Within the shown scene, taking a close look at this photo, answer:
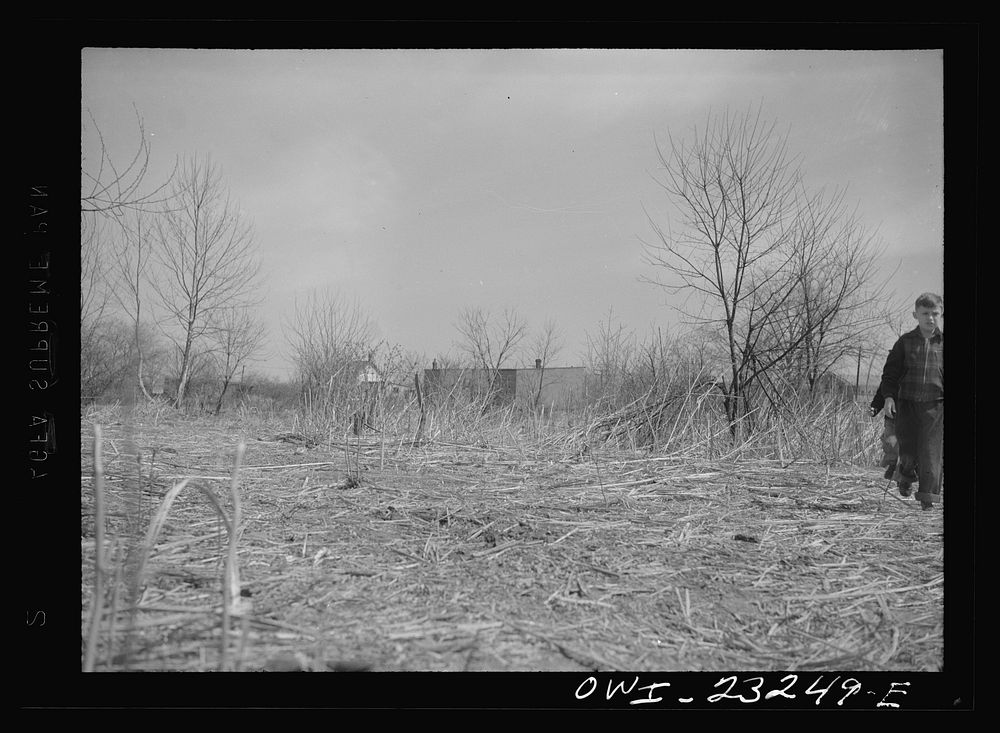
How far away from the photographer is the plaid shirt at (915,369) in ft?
7.63

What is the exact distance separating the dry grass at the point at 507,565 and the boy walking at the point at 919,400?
0.14m

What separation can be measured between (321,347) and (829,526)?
2.90 meters

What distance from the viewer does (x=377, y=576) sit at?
1.98m

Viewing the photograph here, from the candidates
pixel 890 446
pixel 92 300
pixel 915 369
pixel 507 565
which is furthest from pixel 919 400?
pixel 92 300

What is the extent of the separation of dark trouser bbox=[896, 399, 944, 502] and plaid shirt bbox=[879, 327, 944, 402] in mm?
43

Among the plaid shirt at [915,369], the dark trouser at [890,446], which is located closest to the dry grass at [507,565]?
the dark trouser at [890,446]

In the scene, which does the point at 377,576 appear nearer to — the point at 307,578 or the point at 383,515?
the point at 307,578

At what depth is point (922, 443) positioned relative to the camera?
2441 millimetres

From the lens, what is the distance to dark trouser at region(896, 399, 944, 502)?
2363mm

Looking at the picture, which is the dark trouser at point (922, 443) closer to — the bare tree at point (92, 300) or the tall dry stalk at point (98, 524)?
the tall dry stalk at point (98, 524)

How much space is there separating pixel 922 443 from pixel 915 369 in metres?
0.33

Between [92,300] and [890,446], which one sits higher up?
[92,300]

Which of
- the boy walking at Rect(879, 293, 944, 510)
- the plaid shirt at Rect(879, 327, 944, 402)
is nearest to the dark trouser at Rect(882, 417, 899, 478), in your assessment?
the boy walking at Rect(879, 293, 944, 510)

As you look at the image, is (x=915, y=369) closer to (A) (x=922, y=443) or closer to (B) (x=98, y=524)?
(A) (x=922, y=443)
